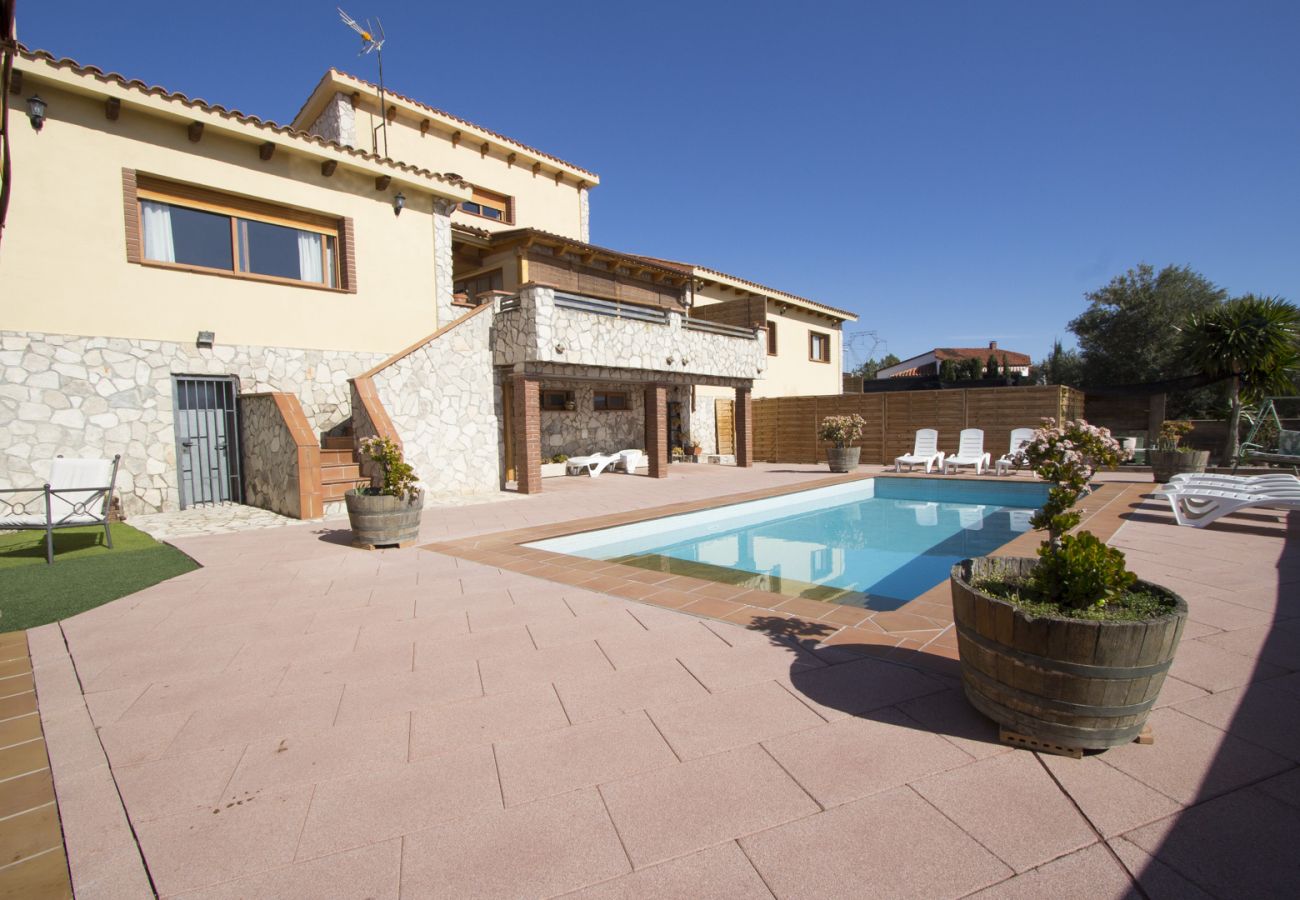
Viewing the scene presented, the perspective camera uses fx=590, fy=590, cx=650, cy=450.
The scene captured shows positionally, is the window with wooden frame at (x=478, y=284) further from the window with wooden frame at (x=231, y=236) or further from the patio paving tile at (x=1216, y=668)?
the patio paving tile at (x=1216, y=668)

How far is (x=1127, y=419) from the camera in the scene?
18.8 m

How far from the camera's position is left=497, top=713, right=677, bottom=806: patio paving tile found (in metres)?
2.37


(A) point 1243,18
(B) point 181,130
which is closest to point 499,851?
(B) point 181,130

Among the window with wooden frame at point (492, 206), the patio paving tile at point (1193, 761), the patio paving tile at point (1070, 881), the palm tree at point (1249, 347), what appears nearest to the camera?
the patio paving tile at point (1070, 881)

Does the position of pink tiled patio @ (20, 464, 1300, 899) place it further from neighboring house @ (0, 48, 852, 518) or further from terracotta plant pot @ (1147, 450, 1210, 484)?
terracotta plant pot @ (1147, 450, 1210, 484)

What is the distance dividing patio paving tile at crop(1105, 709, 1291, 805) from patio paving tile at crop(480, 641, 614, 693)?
2.46 meters

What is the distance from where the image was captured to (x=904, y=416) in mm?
17141

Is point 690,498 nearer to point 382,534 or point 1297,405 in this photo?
point 382,534

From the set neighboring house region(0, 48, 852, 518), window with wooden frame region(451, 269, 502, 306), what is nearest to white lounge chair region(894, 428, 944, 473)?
neighboring house region(0, 48, 852, 518)

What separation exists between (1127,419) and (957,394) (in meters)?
7.06

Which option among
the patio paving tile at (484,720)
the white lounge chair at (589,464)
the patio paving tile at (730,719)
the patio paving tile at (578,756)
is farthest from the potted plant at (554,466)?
the patio paving tile at (578,756)

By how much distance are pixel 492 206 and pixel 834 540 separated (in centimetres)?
1420

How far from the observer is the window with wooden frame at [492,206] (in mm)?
16906

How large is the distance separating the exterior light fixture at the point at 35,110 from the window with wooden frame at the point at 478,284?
308 inches
